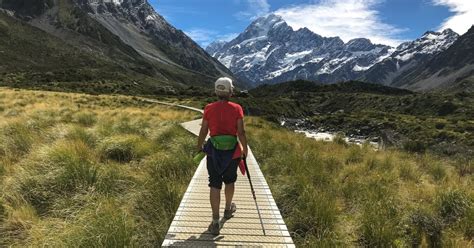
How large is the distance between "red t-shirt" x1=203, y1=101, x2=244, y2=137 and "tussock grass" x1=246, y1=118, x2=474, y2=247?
86.8 inches

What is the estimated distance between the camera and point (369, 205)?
8484mm

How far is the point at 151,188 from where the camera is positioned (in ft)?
28.9

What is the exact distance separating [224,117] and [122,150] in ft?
20.9

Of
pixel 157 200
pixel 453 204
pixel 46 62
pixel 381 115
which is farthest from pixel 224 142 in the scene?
pixel 46 62

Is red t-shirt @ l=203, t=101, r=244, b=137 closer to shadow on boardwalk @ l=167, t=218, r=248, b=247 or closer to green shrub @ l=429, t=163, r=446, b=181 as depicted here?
shadow on boardwalk @ l=167, t=218, r=248, b=247

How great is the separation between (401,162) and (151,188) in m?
9.41

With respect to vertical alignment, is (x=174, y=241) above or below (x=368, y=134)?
above

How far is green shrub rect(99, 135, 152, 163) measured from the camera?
1258 cm

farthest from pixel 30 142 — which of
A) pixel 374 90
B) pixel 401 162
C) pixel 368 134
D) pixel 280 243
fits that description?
pixel 374 90

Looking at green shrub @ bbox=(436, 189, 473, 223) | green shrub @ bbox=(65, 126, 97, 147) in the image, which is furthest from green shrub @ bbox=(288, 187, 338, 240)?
green shrub @ bbox=(65, 126, 97, 147)

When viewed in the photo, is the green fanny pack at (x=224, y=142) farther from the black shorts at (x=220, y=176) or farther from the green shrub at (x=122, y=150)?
the green shrub at (x=122, y=150)

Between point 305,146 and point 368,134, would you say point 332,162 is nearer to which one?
point 305,146

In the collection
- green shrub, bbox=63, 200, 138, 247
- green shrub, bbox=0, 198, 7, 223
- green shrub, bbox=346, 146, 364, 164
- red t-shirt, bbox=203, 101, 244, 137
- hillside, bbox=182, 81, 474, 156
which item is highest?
red t-shirt, bbox=203, 101, 244, 137

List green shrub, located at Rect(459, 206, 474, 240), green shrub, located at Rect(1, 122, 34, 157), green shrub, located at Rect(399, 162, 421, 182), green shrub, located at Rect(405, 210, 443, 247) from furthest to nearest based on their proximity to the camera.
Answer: green shrub, located at Rect(399, 162, 421, 182)
green shrub, located at Rect(1, 122, 34, 157)
green shrub, located at Rect(459, 206, 474, 240)
green shrub, located at Rect(405, 210, 443, 247)
